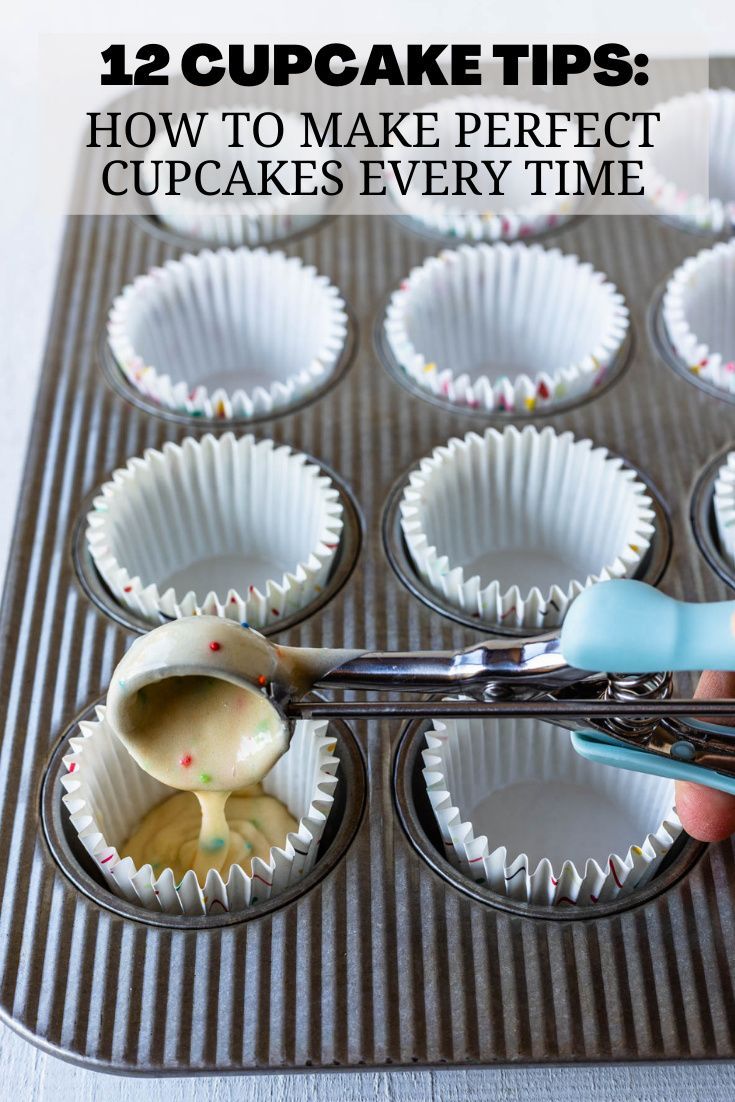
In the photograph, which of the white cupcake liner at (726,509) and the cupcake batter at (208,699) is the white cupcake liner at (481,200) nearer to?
the white cupcake liner at (726,509)

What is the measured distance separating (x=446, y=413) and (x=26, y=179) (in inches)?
40.2

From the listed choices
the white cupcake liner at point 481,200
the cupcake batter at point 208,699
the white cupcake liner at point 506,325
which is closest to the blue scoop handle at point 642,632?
the cupcake batter at point 208,699

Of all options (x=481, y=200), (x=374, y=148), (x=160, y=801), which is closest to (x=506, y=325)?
(x=481, y=200)

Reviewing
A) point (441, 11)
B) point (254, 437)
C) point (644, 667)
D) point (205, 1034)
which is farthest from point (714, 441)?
point (441, 11)

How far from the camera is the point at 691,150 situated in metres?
2.00

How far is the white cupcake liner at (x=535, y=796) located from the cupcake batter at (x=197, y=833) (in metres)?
0.17

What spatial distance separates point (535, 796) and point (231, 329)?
77 cm

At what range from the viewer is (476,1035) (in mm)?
1199

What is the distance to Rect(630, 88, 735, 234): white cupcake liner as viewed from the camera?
1.88 metres

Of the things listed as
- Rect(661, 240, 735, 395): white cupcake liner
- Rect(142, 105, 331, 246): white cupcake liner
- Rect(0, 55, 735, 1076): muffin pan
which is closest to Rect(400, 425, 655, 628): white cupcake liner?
Rect(0, 55, 735, 1076): muffin pan

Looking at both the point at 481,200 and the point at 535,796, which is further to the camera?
the point at 481,200

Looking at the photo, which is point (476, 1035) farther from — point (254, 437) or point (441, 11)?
point (441, 11)

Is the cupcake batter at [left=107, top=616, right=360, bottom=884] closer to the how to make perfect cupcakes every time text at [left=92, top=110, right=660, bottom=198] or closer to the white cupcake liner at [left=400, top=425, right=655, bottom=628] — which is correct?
the white cupcake liner at [left=400, top=425, right=655, bottom=628]

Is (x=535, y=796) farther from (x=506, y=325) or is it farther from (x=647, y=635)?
(x=506, y=325)
